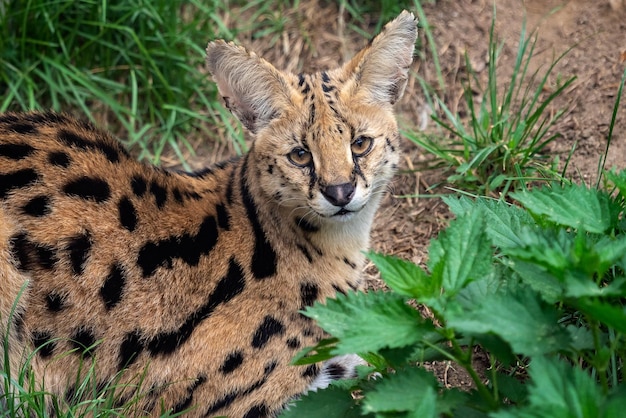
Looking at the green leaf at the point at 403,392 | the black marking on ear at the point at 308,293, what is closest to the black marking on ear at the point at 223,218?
the black marking on ear at the point at 308,293

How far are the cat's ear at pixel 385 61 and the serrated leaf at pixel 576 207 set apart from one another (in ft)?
3.25

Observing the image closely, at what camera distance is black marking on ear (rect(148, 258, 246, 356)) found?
3.37 metres

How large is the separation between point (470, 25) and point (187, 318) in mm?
3169

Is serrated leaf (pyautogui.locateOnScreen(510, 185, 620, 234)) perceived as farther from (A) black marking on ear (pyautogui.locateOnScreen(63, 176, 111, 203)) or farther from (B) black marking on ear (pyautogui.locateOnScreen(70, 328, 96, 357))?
(B) black marking on ear (pyautogui.locateOnScreen(70, 328, 96, 357))

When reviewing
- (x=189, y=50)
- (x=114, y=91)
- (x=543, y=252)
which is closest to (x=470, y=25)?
(x=189, y=50)

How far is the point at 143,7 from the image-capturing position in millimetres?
5180

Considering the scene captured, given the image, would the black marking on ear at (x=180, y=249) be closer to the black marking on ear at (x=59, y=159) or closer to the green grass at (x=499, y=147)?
the black marking on ear at (x=59, y=159)

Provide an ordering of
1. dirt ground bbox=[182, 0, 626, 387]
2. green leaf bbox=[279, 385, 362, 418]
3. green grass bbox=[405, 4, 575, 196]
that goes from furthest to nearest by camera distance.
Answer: dirt ground bbox=[182, 0, 626, 387]
green grass bbox=[405, 4, 575, 196]
green leaf bbox=[279, 385, 362, 418]

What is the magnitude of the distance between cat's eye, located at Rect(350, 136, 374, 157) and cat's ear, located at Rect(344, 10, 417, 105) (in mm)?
219

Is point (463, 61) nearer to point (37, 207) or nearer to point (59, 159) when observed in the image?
point (59, 159)

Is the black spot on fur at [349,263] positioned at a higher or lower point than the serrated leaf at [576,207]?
lower

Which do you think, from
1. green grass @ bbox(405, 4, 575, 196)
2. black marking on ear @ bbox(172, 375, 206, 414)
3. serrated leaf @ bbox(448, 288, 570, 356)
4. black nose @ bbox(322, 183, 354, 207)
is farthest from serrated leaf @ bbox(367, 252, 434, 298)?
green grass @ bbox(405, 4, 575, 196)

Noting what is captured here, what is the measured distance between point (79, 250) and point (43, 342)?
0.39 m

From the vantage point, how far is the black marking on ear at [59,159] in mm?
3340
